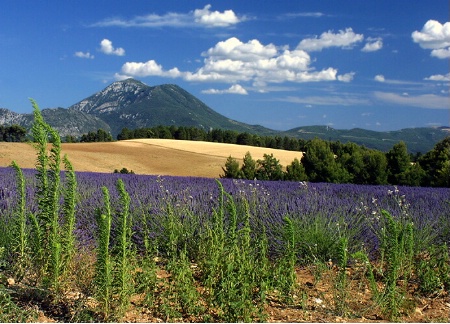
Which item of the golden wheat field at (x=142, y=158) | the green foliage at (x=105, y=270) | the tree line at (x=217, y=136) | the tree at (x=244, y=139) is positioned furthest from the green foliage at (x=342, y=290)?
the tree at (x=244, y=139)

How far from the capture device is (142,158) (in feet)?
137

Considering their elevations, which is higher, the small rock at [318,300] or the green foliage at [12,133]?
the green foliage at [12,133]

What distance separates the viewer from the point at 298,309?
11.4ft

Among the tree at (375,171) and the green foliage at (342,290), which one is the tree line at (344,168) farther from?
the green foliage at (342,290)

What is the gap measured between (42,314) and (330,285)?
7.56ft

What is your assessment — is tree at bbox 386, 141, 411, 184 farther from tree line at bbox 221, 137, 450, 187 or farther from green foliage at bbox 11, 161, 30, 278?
green foliage at bbox 11, 161, 30, 278

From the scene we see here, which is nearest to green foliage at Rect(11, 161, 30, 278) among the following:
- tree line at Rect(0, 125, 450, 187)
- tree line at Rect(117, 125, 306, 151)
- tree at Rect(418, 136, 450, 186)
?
tree line at Rect(0, 125, 450, 187)

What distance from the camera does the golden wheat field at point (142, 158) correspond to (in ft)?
114

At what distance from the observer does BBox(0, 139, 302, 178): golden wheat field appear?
34.6 metres

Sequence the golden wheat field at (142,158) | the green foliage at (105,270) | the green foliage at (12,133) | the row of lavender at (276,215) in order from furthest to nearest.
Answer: the green foliage at (12,133) → the golden wheat field at (142,158) → the row of lavender at (276,215) → the green foliage at (105,270)

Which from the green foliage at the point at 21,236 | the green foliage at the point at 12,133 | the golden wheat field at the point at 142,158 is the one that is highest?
the green foliage at the point at 12,133

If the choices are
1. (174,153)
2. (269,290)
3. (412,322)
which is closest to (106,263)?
(269,290)

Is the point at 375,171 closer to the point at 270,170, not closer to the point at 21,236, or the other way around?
the point at 270,170

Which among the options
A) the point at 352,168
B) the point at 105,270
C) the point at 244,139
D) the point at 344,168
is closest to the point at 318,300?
the point at 105,270
